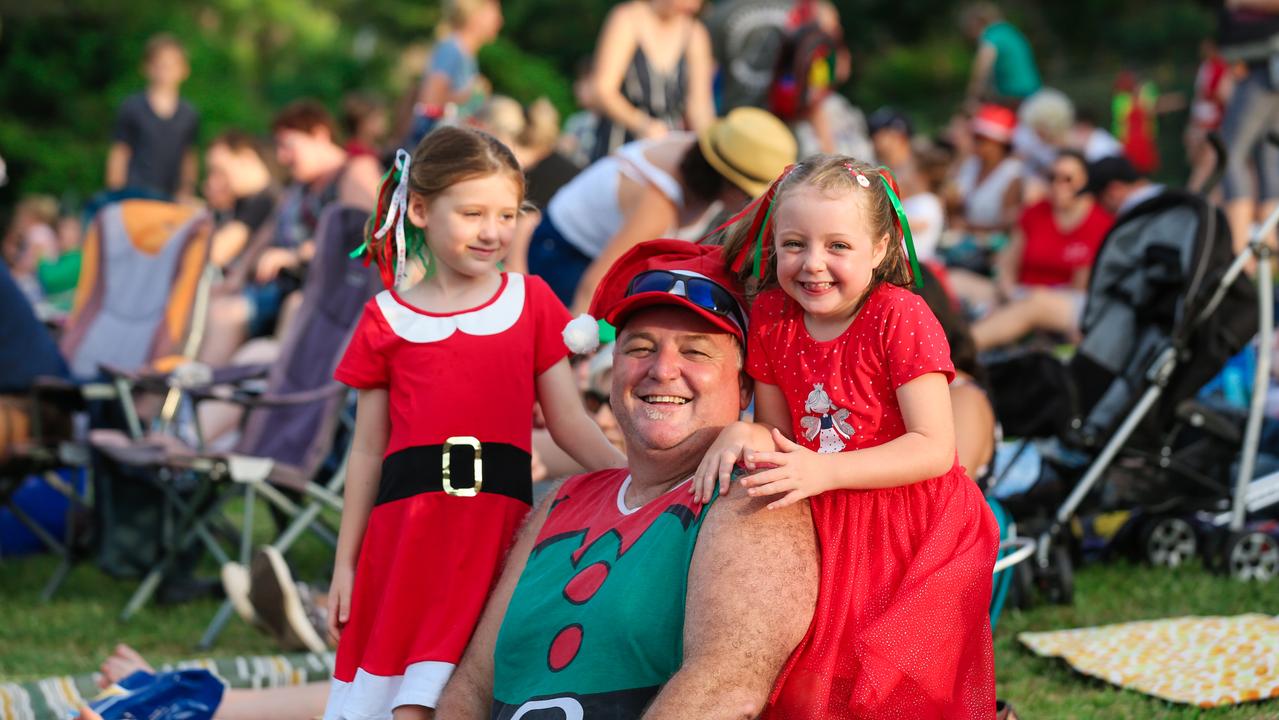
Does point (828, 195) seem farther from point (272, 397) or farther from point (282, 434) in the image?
point (282, 434)

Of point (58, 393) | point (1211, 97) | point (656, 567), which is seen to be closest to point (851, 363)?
point (656, 567)

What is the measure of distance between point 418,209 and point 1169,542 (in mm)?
3449

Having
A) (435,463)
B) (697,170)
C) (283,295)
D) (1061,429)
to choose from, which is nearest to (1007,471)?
(1061,429)

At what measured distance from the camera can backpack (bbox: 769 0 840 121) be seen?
7.91 metres

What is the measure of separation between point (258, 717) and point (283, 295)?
156 inches

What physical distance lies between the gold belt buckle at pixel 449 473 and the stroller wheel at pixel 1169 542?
3.33 metres

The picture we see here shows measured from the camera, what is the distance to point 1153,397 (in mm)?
5066

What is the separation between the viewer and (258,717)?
3648 mm

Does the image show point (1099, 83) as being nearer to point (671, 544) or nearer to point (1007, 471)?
point (1007, 471)

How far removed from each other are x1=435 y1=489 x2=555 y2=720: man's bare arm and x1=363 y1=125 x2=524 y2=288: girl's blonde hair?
0.79 metres

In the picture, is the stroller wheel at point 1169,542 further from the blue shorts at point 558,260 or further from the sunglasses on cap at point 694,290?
the sunglasses on cap at point 694,290

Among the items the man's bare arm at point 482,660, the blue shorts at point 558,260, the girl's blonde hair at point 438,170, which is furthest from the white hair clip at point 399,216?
the blue shorts at point 558,260

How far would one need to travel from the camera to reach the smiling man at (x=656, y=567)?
2324 mm

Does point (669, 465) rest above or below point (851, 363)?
below
